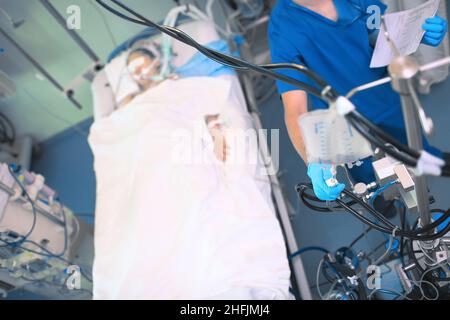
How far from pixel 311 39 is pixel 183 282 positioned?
964 mm

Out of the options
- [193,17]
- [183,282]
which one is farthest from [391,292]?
[193,17]

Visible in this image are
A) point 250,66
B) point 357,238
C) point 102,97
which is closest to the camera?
point 250,66

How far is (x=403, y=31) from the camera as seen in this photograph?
3.11 ft

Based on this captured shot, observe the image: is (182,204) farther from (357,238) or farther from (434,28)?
(434,28)

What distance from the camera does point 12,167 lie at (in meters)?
1.72

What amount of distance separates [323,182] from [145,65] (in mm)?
1534

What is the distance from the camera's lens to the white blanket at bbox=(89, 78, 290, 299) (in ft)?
4.66

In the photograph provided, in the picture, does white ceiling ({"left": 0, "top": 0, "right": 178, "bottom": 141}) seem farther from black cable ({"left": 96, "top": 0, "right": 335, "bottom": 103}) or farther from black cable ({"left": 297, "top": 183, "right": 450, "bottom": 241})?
black cable ({"left": 297, "top": 183, "right": 450, "bottom": 241})

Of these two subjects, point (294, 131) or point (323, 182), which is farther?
point (294, 131)

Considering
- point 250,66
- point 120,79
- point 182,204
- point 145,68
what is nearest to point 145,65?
point 145,68

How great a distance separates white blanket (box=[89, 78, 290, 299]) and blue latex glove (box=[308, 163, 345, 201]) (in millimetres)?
591

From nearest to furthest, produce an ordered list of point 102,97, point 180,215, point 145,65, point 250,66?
point 250,66 < point 180,215 < point 145,65 < point 102,97

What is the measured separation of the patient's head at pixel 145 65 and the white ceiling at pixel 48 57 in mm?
192

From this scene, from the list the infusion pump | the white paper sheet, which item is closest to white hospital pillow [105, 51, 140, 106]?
the infusion pump
